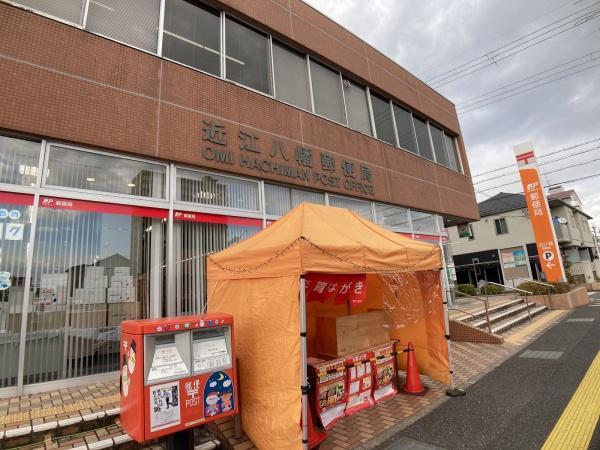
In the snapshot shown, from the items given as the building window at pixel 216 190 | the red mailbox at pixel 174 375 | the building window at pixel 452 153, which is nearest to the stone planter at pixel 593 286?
the building window at pixel 452 153

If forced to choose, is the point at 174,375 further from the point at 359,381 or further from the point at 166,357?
the point at 359,381

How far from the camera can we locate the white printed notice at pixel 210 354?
3.31 metres

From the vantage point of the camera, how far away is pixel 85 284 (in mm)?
5297

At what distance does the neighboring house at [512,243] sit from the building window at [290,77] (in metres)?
24.6

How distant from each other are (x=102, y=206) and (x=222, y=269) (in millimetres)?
2623

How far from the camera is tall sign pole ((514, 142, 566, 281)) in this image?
52.9ft

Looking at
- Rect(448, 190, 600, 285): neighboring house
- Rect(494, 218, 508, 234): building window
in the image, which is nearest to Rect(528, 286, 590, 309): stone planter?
Rect(448, 190, 600, 285): neighboring house

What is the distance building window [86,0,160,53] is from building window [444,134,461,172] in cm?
1331

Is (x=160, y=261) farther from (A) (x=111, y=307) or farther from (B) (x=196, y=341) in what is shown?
(B) (x=196, y=341)

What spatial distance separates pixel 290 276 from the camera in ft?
11.6

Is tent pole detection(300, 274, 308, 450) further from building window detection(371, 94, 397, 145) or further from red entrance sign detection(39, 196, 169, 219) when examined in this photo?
building window detection(371, 94, 397, 145)

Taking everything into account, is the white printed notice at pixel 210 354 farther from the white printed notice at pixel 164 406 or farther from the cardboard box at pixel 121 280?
the cardboard box at pixel 121 280

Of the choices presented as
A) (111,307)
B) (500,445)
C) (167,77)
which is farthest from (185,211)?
(500,445)

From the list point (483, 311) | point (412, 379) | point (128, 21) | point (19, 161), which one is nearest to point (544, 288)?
point (483, 311)
